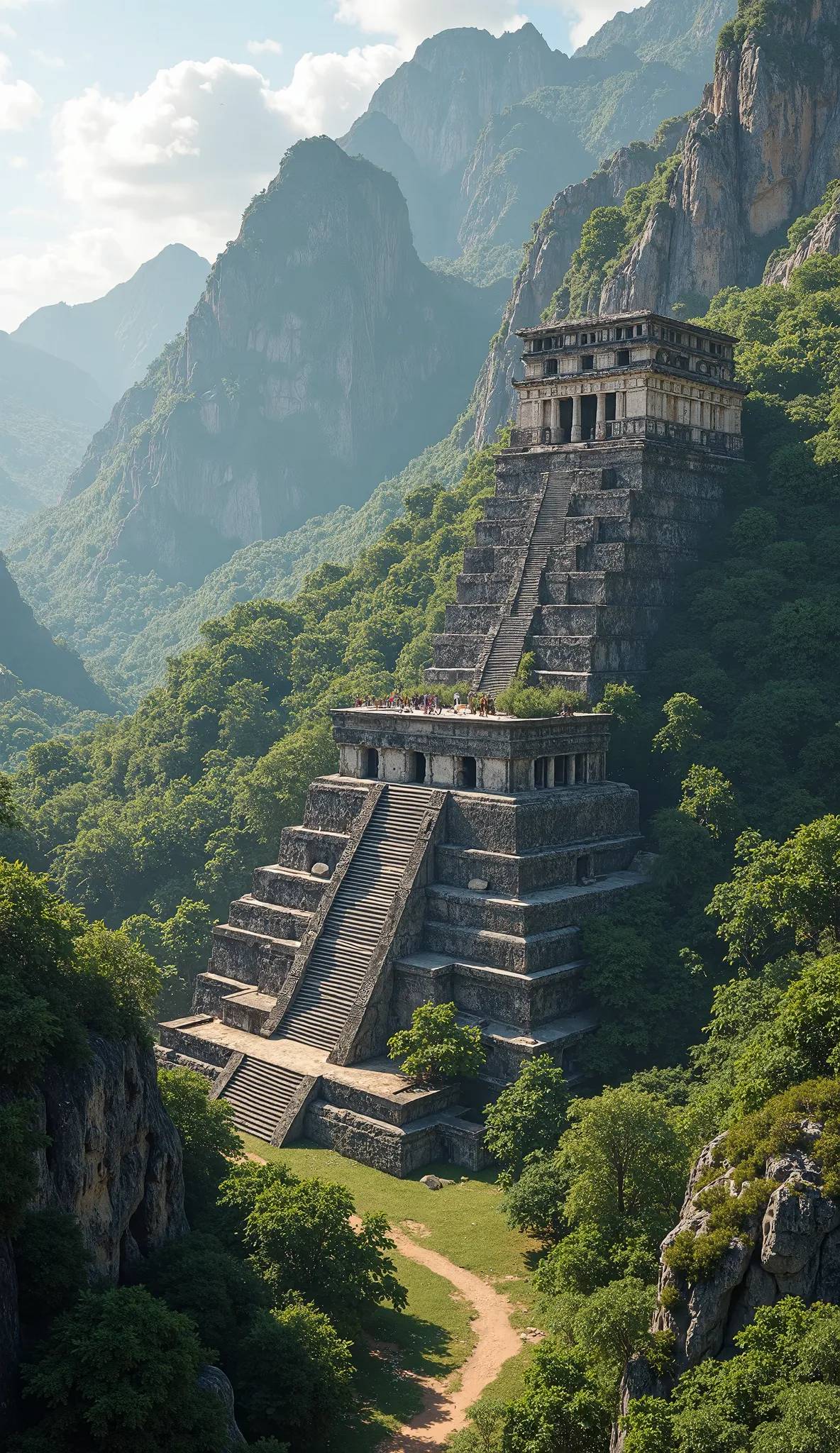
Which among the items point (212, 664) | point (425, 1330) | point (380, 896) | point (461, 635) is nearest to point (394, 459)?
point (212, 664)

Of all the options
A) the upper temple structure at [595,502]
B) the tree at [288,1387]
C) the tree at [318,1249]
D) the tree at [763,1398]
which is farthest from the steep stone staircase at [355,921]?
the tree at [763,1398]

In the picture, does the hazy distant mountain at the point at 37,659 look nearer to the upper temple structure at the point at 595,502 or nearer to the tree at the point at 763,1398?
the upper temple structure at the point at 595,502

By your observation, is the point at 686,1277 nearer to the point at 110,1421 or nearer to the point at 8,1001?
the point at 110,1421

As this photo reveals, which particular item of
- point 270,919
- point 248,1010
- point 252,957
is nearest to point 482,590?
point 270,919

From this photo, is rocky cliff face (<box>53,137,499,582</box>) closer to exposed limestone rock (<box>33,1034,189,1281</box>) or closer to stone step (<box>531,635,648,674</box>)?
stone step (<box>531,635,648,674</box>)

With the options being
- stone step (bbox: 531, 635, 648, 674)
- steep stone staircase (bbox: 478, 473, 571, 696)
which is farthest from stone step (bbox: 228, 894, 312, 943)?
stone step (bbox: 531, 635, 648, 674)

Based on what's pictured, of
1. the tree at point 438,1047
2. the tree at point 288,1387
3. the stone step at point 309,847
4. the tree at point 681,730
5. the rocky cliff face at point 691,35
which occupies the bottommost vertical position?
the tree at point 288,1387
